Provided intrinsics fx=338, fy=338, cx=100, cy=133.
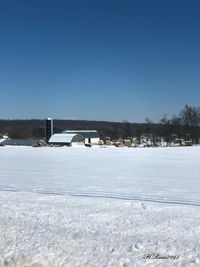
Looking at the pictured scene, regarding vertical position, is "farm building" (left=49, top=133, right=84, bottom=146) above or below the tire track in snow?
above

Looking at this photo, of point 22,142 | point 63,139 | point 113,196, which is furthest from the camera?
point 22,142

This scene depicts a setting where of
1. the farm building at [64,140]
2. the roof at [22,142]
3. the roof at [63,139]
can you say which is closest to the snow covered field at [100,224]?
the farm building at [64,140]

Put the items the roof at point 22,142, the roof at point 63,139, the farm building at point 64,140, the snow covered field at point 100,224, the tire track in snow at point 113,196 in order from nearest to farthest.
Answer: the snow covered field at point 100,224 < the tire track in snow at point 113,196 < the farm building at point 64,140 < the roof at point 63,139 < the roof at point 22,142

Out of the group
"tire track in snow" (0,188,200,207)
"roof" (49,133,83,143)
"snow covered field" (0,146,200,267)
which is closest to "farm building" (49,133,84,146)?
"roof" (49,133,83,143)

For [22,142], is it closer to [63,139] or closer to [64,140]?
[63,139]

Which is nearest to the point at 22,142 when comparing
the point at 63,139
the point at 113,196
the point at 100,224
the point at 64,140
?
the point at 63,139

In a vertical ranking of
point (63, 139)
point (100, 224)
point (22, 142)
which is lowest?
point (100, 224)

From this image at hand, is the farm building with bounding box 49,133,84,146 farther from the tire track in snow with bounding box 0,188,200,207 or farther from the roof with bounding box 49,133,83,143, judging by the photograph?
the tire track in snow with bounding box 0,188,200,207

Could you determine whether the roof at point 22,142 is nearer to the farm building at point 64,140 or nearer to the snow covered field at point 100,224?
the farm building at point 64,140

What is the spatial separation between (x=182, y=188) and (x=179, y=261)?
5137 millimetres

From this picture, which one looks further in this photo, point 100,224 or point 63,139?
point 63,139

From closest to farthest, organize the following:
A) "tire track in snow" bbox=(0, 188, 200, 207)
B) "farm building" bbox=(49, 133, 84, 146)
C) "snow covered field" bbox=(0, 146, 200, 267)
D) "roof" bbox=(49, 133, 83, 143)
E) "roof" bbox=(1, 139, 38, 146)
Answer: "snow covered field" bbox=(0, 146, 200, 267) < "tire track in snow" bbox=(0, 188, 200, 207) < "farm building" bbox=(49, 133, 84, 146) < "roof" bbox=(49, 133, 83, 143) < "roof" bbox=(1, 139, 38, 146)

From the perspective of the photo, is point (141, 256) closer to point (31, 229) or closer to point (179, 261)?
point (179, 261)

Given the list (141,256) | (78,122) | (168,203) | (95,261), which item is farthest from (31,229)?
(78,122)
